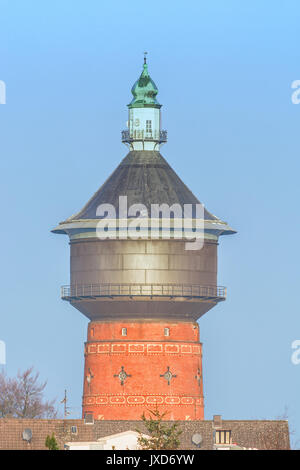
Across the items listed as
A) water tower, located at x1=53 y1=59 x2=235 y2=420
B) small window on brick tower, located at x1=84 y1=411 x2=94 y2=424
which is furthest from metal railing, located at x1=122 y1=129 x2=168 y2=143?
small window on brick tower, located at x1=84 y1=411 x2=94 y2=424

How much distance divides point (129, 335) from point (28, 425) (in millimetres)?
10557

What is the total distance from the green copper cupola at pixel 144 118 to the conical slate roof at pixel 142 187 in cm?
106

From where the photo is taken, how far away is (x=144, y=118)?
173m

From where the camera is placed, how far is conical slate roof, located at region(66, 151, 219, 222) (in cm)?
16938

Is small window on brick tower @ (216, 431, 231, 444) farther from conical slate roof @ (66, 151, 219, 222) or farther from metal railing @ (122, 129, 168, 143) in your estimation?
metal railing @ (122, 129, 168, 143)

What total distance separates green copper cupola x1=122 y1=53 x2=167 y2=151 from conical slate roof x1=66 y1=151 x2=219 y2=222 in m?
1.06

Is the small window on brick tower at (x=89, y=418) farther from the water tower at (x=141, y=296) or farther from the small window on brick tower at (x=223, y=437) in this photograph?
the small window on brick tower at (x=223, y=437)

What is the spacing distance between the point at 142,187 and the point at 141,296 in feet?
21.3

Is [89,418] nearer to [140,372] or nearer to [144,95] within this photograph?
[140,372]

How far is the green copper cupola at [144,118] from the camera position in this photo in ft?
566

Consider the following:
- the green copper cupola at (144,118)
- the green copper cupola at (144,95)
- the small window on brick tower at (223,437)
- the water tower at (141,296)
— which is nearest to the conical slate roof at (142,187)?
the water tower at (141,296)
